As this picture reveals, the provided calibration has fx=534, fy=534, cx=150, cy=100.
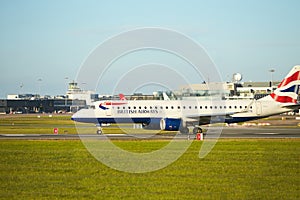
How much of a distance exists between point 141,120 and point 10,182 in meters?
35.7

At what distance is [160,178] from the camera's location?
21.2 m

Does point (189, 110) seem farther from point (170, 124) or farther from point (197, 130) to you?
point (170, 124)

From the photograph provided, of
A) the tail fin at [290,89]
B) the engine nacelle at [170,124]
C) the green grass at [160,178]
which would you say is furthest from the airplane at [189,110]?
the green grass at [160,178]

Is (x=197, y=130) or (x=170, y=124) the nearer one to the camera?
(x=170, y=124)

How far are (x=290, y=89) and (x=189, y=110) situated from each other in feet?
37.1

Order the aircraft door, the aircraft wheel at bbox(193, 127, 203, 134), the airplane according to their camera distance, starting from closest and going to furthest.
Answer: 1. the aircraft wheel at bbox(193, 127, 203, 134)
2. the airplane
3. the aircraft door

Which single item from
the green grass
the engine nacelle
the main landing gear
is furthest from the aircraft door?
the green grass

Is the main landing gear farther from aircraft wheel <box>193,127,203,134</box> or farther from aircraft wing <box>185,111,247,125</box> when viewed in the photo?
aircraft wing <box>185,111,247,125</box>

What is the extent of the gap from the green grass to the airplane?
22.0 m

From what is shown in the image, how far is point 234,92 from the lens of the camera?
485 feet

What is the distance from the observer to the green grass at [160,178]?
57.1 ft

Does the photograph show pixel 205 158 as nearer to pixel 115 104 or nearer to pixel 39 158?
pixel 39 158

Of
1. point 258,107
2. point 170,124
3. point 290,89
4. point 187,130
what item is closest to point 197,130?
point 187,130

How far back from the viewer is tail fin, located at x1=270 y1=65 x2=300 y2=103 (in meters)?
58.0
